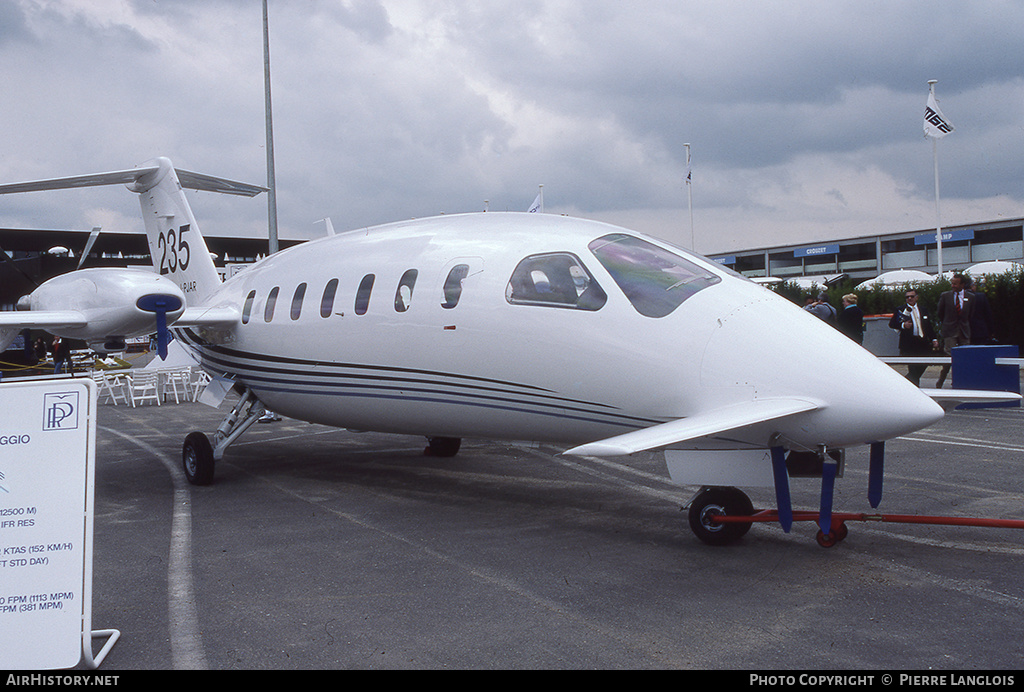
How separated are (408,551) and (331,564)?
57 cm

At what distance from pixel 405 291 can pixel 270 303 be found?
8.16ft

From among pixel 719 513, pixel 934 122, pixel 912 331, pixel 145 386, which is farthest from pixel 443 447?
pixel 934 122

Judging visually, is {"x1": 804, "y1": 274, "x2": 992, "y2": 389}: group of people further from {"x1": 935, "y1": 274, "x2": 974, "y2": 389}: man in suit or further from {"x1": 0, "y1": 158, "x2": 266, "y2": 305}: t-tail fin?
{"x1": 0, "y1": 158, "x2": 266, "y2": 305}: t-tail fin

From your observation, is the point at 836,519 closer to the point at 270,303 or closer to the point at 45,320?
the point at 270,303

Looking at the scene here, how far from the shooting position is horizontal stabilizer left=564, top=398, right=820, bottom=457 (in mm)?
3969

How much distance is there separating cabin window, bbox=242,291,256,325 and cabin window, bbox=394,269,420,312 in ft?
9.11

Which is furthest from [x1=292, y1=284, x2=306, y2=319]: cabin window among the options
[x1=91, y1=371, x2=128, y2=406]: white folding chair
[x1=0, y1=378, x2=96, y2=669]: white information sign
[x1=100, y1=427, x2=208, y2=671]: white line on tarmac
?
[x1=91, y1=371, x2=128, y2=406]: white folding chair

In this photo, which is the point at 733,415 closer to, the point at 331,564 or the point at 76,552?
the point at 331,564

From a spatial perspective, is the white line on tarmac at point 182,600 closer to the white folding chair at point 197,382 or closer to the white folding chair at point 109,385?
the white folding chair at point 109,385

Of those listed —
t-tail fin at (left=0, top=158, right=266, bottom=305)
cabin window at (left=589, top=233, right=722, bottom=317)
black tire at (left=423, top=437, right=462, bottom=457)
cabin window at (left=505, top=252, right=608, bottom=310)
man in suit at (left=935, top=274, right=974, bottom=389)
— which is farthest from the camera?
man in suit at (left=935, top=274, right=974, bottom=389)

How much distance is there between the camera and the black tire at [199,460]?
833 cm

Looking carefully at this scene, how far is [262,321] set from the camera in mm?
8547

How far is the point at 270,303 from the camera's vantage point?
336 inches
